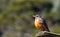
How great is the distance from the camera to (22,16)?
21.6 metres

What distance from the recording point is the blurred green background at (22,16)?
2150 centimetres

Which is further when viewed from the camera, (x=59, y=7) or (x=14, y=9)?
(x=59, y=7)

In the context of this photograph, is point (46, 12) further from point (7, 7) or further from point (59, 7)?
point (7, 7)

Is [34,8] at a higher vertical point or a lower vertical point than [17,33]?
higher

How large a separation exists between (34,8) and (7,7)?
1828 millimetres

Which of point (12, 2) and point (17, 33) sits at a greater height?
point (12, 2)

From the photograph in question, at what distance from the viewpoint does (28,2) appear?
70.6 ft

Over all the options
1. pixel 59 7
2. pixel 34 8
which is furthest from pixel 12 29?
pixel 59 7

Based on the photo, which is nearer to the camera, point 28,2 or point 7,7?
point 28,2

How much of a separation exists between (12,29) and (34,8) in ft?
6.33

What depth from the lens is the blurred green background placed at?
70.5 ft

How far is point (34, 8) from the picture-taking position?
2250 cm

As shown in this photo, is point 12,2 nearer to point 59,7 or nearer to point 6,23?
point 6,23

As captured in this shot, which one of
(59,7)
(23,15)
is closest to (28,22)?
(23,15)
